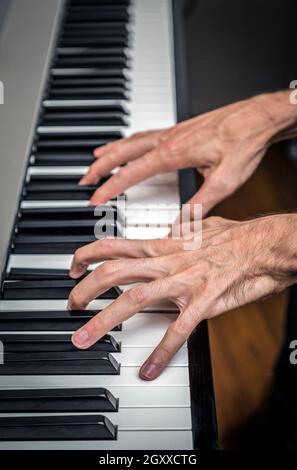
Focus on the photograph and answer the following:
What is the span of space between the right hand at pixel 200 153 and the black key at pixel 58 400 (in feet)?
1.37

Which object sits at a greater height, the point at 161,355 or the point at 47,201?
the point at 47,201

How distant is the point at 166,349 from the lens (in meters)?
0.84

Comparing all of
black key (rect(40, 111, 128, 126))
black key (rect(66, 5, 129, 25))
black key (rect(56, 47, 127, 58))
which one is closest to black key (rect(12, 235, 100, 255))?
black key (rect(40, 111, 128, 126))

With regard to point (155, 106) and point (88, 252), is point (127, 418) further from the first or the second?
point (155, 106)

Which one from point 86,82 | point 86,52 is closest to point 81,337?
point 86,82

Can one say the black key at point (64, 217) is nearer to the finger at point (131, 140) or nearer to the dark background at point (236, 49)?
the finger at point (131, 140)

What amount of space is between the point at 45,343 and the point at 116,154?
460mm

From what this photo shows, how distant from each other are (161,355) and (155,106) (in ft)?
2.27

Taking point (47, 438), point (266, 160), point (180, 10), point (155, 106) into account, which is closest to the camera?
point (47, 438)

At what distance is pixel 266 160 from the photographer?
2410mm

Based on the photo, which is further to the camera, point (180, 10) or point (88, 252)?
point (180, 10)

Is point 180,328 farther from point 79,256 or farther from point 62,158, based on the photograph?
point 62,158

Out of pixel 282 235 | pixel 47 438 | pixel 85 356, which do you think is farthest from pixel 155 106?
pixel 47 438

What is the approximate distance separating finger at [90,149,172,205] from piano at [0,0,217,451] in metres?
0.02
